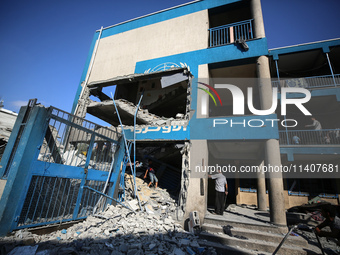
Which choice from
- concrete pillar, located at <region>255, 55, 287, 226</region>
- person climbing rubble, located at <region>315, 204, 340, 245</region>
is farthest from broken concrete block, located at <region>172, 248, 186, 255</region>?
concrete pillar, located at <region>255, 55, 287, 226</region>

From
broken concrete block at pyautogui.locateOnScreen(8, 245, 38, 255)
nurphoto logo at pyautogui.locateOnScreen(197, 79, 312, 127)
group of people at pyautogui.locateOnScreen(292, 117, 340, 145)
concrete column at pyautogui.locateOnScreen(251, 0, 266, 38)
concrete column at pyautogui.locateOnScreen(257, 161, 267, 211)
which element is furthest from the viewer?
group of people at pyautogui.locateOnScreen(292, 117, 340, 145)

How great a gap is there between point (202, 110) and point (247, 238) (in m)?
5.20

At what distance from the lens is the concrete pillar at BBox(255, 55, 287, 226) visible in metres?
5.95

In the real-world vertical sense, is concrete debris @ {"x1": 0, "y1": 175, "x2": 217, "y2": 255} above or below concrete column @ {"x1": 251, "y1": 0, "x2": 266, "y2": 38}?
below

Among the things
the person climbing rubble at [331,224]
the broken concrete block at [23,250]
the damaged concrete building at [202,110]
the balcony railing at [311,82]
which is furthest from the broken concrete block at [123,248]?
the balcony railing at [311,82]

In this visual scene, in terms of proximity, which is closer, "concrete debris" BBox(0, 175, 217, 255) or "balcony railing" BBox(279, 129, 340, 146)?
"concrete debris" BBox(0, 175, 217, 255)

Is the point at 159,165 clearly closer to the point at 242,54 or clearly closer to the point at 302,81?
the point at 242,54

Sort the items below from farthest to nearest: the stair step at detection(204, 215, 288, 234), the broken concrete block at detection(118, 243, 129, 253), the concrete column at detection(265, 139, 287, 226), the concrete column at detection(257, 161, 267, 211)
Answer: the concrete column at detection(257, 161, 267, 211)
the concrete column at detection(265, 139, 287, 226)
the stair step at detection(204, 215, 288, 234)
the broken concrete block at detection(118, 243, 129, 253)

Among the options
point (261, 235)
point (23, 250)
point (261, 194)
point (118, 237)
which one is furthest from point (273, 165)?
point (23, 250)

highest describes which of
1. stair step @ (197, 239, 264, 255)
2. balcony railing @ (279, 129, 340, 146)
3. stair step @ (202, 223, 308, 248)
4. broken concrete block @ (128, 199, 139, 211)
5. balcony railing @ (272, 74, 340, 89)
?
balcony railing @ (272, 74, 340, 89)

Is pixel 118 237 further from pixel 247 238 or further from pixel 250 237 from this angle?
pixel 250 237

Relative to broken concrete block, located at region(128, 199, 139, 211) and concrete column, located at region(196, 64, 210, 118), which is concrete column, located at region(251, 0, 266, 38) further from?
broken concrete block, located at region(128, 199, 139, 211)

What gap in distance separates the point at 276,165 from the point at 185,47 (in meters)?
7.79

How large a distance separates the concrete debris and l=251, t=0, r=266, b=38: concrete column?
9.54 metres
